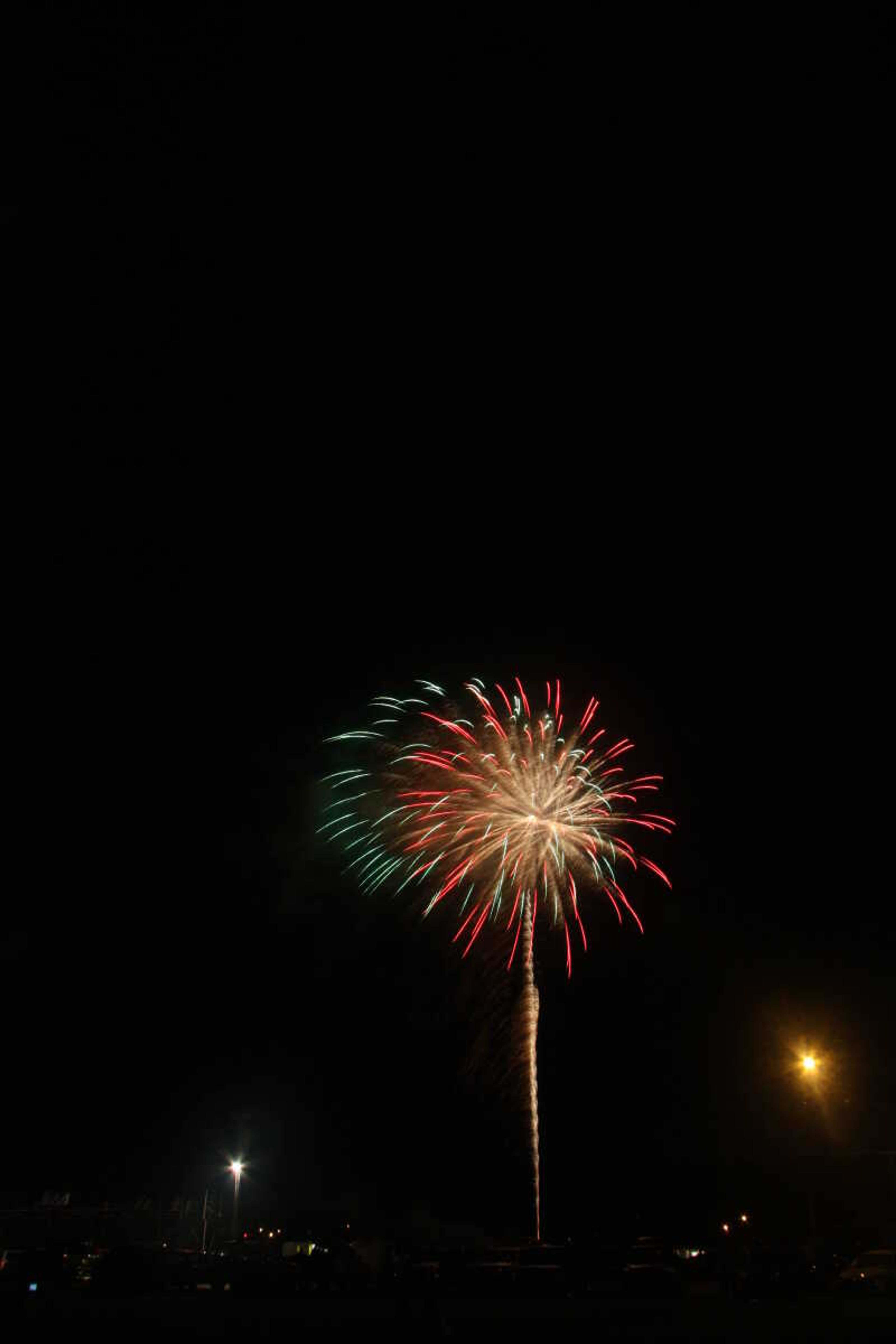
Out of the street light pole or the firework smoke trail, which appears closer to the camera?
the firework smoke trail

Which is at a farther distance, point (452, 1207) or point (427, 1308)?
point (452, 1207)

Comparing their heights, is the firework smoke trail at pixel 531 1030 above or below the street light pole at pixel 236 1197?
above

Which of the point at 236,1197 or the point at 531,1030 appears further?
the point at 236,1197

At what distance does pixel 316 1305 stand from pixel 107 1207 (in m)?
43.2

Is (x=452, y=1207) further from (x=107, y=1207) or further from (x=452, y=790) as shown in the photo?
(x=452, y=790)

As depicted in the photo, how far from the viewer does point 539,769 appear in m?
31.9

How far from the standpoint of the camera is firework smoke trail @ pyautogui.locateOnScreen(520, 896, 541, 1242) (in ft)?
105

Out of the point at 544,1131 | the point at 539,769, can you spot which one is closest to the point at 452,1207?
the point at 544,1131

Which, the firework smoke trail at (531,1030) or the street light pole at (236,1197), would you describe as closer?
the firework smoke trail at (531,1030)

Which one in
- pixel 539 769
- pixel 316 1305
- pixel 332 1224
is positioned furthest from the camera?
pixel 332 1224

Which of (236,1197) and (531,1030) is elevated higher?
(531,1030)

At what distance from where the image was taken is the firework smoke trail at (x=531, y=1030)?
32031mm

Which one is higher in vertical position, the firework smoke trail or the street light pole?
the firework smoke trail

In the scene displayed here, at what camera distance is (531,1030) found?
32062 mm
